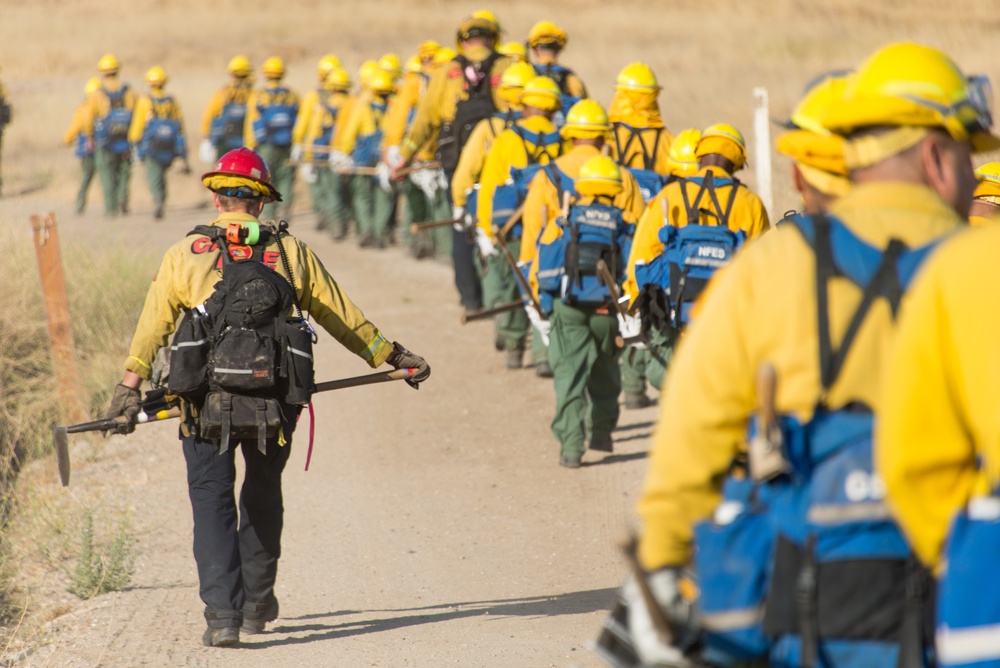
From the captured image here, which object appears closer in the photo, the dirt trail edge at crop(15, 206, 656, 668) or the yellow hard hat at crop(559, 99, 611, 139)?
the dirt trail edge at crop(15, 206, 656, 668)

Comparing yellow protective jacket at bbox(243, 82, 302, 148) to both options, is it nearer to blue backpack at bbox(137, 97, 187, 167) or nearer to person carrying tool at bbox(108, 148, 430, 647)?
blue backpack at bbox(137, 97, 187, 167)

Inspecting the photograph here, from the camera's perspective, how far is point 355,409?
11000mm

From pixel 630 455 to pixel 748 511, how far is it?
6576 millimetres

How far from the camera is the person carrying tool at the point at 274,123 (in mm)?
19969

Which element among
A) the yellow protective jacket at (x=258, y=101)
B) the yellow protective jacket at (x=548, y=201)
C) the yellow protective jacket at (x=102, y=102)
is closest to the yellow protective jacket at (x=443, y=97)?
the yellow protective jacket at (x=548, y=201)

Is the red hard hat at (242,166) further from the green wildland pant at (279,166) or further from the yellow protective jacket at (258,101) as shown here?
→ the yellow protective jacket at (258,101)

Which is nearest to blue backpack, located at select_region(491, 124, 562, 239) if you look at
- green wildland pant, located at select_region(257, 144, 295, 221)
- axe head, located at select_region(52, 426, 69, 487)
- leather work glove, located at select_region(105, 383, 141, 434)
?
axe head, located at select_region(52, 426, 69, 487)

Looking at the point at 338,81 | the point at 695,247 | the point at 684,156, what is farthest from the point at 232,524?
the point at 338,81

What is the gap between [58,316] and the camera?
10.4 meters

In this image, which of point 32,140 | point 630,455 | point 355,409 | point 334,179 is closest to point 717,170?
point 630,455

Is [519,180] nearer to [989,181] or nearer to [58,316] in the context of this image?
[58,316]

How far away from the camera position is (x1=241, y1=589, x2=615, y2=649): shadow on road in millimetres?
6426

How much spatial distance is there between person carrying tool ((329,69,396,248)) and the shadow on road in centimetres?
1129

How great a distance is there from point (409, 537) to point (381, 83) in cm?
1086
